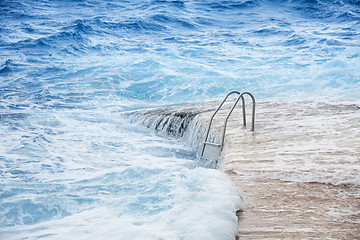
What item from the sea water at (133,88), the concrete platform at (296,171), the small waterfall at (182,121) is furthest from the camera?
the small waterfall at (182,121)

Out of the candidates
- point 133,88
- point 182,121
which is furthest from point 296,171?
point 133,88

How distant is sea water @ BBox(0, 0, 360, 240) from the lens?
3969 millimetres

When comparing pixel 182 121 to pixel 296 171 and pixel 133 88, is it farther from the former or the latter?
pixel 133 88

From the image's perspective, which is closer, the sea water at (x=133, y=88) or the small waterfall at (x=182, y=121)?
the sea water at (x=133, y=88)

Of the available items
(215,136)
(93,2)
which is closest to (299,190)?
(215,136)

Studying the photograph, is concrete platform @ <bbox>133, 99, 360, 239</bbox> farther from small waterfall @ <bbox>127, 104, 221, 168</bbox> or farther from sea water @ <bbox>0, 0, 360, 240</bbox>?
sea water @ <bbox>0, 0, 360, 240</bbox>

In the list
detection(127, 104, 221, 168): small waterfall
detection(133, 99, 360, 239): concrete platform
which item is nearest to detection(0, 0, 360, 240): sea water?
detection(127, 104, 221, 168): small waterfall

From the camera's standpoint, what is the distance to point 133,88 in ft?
40.3

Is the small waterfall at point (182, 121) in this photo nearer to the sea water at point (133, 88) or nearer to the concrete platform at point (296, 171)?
the concrete platform at point (296, 171)

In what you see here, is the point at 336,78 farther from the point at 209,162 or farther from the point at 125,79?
the point at 209,162

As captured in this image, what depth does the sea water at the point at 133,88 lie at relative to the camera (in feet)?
13.0

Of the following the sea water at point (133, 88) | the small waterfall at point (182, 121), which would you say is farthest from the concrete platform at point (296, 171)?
the sea water at point (133, 88)

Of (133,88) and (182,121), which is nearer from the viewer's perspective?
(182,121)

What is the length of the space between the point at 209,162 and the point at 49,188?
2377 mm
